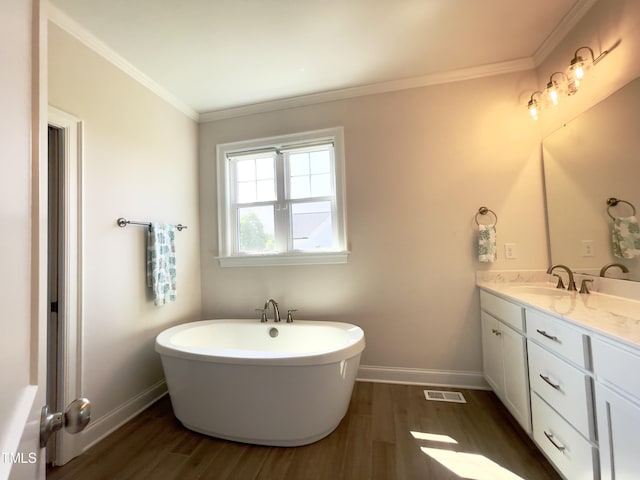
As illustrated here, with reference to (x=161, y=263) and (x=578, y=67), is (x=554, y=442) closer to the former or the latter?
(x=578, y=67)

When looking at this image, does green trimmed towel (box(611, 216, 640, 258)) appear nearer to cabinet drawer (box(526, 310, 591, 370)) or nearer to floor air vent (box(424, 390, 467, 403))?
cabinet drawer (box(526, 310, 591, 370))

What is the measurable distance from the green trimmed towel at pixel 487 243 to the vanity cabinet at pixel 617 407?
3.80 ft

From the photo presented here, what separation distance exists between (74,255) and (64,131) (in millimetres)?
749

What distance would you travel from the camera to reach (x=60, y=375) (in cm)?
161

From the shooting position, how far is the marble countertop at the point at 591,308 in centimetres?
103

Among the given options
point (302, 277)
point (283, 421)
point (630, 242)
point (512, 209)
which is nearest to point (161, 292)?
point (302, 277)

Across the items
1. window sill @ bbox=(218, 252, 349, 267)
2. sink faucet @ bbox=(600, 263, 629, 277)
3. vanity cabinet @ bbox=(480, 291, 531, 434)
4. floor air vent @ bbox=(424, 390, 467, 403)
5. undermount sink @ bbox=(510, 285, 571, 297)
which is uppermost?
window sill @ bbox=(218, 252, 349, 267)

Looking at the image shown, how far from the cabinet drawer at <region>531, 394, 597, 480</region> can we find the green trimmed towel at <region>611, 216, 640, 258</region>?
3.10 feet

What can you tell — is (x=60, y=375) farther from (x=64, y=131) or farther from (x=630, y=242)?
(x=630, y=242)

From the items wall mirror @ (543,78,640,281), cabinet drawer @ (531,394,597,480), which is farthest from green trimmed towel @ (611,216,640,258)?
cabinet drawer @ (531,394,597,480)

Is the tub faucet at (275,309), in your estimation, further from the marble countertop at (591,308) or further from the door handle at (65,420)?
the door handle at (65,420)

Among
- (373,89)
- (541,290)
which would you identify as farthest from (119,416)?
(373,89)

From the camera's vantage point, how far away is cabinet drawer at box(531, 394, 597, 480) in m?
1.13

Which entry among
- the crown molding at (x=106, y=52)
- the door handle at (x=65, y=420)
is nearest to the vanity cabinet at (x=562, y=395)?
the door handle at (x=65, y=420)
